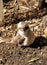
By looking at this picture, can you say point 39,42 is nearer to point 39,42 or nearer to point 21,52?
point 39,42

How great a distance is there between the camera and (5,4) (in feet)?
20.2

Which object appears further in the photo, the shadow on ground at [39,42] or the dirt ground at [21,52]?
the shadow on ground at [39,42]

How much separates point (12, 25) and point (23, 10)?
0.44 meters

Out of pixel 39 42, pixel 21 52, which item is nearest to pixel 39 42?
pixel 39 42

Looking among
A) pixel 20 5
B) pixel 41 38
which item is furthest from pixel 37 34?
pixel 20 5

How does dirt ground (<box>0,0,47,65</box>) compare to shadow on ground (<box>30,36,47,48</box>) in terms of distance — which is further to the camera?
shadow on ground (<box>30,36,47,48</box>)

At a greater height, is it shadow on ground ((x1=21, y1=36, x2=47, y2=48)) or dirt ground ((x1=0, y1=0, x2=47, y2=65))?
shadow on ground ((x1=21, y1=36, x2=47, y2=48))

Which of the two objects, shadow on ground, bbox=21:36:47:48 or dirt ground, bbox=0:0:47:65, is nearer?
dirt ground, bbox=0:0:47:65

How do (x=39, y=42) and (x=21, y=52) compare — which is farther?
(x=39, y=42)

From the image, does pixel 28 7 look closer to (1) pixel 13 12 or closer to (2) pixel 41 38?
(1) pixel 13 12

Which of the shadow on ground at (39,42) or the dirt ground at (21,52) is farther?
the shadow on ground at (39,42)

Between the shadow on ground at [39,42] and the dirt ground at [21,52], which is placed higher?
the shadow on ground at [39,42]

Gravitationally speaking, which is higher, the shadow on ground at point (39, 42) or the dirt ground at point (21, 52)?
the shadow on ground at point (39, 42)

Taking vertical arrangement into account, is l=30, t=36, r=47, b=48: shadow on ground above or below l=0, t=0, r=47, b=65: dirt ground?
above
